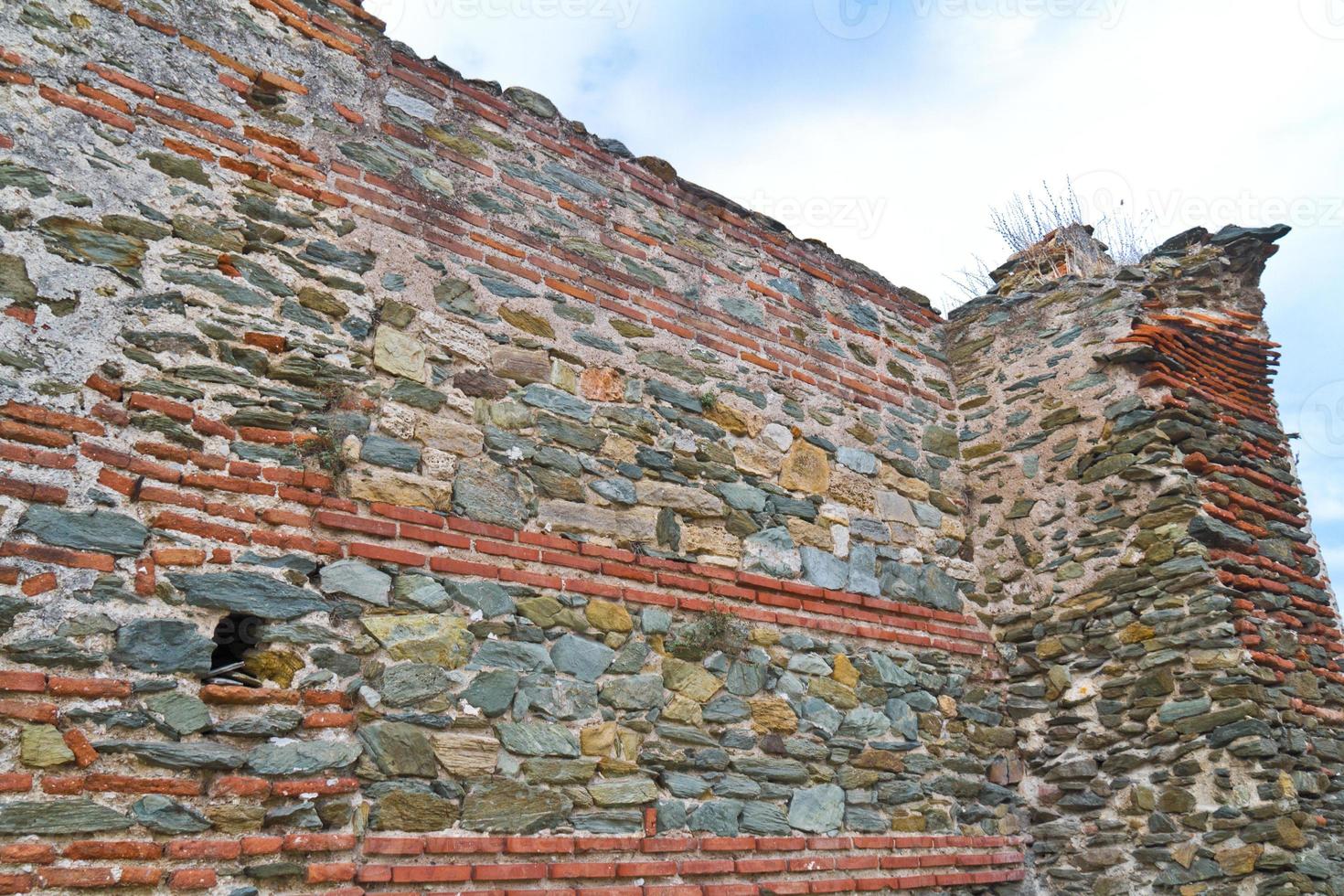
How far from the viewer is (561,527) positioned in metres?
3.99

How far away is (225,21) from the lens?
3.93 m

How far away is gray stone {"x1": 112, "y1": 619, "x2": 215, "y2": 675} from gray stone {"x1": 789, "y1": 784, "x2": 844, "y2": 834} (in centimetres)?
248

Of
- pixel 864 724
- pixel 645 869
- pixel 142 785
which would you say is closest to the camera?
pixel 142 785

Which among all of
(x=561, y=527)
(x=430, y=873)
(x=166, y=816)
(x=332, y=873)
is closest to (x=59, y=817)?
(x=166, y=816)

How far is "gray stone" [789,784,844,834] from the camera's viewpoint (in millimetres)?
4191

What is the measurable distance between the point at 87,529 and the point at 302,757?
941 millimetres

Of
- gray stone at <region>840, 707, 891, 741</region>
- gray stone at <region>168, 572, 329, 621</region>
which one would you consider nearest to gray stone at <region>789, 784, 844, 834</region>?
gray stone at <region>840, 707, 891, 741</region>

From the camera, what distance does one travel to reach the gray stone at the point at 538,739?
3.49m

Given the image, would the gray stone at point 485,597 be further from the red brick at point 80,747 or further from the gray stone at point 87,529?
the red brick at point 80,747

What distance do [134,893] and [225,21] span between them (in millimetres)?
3231

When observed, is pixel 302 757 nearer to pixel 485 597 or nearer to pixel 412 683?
pixel 412 683

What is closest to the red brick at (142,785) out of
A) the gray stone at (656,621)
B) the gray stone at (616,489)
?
the gray stone at (656,621)

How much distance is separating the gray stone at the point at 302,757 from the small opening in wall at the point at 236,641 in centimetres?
23

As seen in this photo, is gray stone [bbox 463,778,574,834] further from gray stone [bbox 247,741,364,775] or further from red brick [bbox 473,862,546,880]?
gray stone [bbox 247,741,364,775]
